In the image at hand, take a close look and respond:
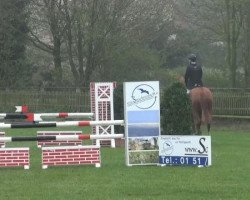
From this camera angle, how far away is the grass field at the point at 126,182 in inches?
389

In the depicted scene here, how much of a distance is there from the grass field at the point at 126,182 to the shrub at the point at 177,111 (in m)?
3.00

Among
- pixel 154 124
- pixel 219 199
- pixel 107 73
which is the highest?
pixel 107 73

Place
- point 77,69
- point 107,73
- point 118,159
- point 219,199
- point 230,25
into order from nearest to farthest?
point 219,199 < point 118,159 < point 230,25 < point 107,73 < point 77,69

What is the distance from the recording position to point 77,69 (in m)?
39.9

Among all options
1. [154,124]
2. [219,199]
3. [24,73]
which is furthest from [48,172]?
[24,73]

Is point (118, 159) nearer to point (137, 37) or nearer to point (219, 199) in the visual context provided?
point (219, 199)

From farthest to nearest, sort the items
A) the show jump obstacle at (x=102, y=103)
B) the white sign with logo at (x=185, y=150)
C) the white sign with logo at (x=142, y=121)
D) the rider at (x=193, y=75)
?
the rider at (x=193, y=75) < the show jump obstacle at (x=102, y=103) < the white sign with logo at (x=142, y=121) < the white sign with logo at (x=185, y=150)

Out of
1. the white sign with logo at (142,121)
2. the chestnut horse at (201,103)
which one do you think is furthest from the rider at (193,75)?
the white sign with logo at (142,121)

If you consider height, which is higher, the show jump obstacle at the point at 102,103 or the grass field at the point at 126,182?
the show jump obstacle at the point at 102,103

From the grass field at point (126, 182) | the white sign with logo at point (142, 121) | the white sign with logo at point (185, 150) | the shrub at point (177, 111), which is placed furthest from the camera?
the shrub at point (177, 111)

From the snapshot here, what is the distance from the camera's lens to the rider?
1964 cm

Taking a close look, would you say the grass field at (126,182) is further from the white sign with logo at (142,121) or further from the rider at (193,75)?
the rider at (193,75)

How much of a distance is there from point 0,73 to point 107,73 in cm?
645

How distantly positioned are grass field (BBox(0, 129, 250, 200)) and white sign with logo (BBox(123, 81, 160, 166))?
290 mm
